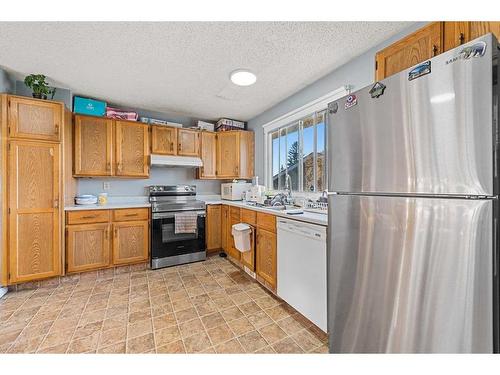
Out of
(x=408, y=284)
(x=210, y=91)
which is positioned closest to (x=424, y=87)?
(x=408, y=284)

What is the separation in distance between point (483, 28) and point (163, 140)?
134 inches

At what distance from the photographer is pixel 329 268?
1308 mm

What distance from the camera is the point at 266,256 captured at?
2328mm

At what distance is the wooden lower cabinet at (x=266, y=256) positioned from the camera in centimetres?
220

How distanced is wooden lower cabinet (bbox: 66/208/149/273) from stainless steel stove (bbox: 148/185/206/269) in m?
0.14

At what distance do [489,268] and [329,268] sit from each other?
690mm

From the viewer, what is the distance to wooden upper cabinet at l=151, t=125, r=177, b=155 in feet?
10.8

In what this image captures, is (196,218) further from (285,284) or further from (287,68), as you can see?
(287,68)

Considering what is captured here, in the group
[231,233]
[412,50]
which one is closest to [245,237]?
[231,233]

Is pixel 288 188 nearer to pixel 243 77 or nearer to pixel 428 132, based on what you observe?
pixel 243 77

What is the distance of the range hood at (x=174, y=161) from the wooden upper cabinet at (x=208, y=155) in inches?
7.3

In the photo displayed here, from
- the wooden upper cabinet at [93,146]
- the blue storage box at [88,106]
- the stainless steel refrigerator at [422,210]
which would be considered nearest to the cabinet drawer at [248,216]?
the stainless steel refrigerator at [422,210]

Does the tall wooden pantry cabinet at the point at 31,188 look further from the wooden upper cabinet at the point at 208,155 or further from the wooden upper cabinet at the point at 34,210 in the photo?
the wooden upper cabinet at the point at 208,155

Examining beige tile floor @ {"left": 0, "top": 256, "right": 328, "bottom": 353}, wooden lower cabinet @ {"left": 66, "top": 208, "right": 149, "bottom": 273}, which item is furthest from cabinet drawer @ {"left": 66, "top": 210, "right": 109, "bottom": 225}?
beige tile floor @ {"left": 0, "top": 256, "right": 328, "bottom": 353}
